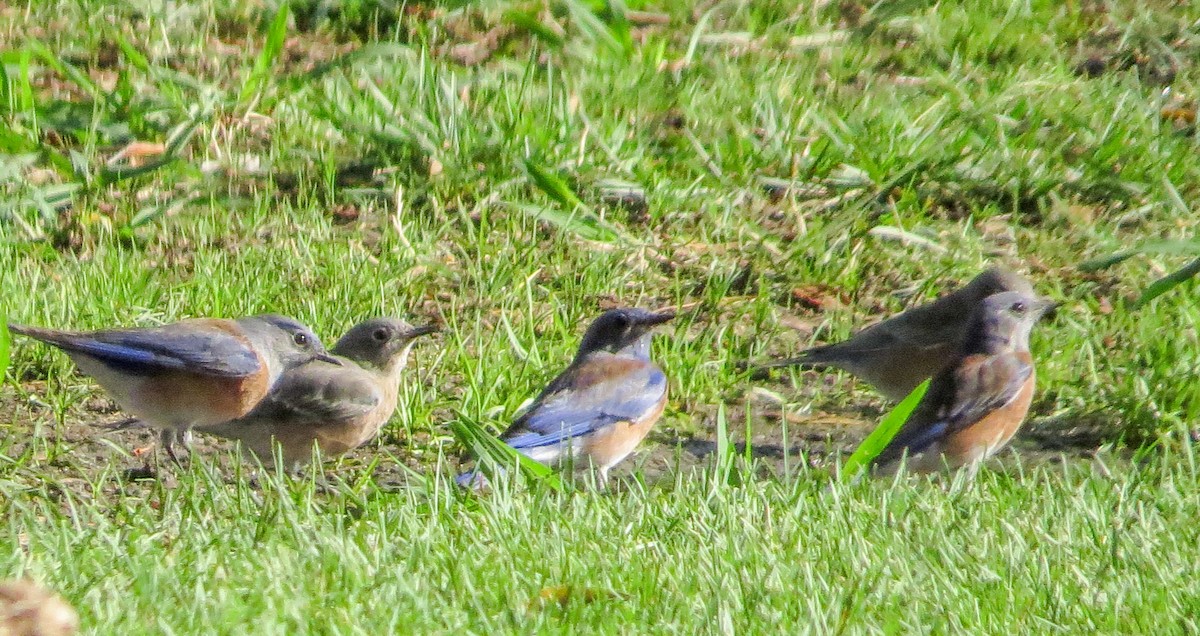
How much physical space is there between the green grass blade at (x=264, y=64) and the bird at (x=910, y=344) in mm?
3037

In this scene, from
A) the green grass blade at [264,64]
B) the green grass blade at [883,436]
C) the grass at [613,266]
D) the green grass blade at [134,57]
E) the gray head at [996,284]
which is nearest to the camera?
the grass at [613,266]

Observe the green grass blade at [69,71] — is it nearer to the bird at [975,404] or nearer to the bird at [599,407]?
the bird at [599,407]

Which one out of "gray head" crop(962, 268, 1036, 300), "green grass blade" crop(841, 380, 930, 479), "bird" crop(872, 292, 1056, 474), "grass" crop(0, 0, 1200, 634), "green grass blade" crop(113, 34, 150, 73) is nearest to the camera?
"grass" crop(0, 0, 1200, 634)

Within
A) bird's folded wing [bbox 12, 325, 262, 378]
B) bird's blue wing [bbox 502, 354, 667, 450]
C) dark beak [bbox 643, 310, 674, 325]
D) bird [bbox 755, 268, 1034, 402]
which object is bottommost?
bird [bbox 755, 268, 1034, 402]

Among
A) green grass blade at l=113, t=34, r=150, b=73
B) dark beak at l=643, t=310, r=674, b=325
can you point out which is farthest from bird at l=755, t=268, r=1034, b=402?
green grass blade at l=113, t=34, r=150, b=73

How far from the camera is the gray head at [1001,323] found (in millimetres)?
6820

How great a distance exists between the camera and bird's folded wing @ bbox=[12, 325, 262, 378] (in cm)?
600

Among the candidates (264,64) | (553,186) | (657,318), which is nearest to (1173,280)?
(657,318)

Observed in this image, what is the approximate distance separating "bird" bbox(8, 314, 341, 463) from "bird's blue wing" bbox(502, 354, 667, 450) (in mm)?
890

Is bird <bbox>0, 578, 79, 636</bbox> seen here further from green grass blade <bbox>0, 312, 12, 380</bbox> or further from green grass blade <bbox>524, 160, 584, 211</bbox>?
green grass blade <bbox>524, 160, 584, 211</bbox>

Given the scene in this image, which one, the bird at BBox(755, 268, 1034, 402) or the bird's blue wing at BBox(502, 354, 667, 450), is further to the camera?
the bird at BBox(755, 268, 1034, 402)

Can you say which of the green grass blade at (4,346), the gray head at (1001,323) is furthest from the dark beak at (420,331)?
the gray head at (1001,323)

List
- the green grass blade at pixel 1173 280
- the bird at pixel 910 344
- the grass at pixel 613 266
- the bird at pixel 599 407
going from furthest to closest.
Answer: the bird at pixel 910 344, the green grass blade at pixel 1173 280, the bird at pixel 599 407, the grass at pixel 613 266

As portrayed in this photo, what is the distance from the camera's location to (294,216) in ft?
25.2
